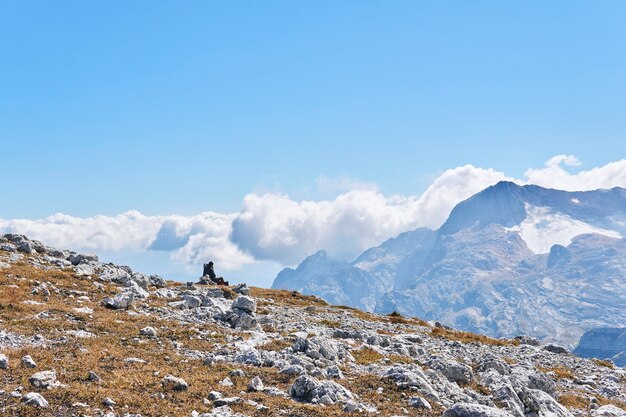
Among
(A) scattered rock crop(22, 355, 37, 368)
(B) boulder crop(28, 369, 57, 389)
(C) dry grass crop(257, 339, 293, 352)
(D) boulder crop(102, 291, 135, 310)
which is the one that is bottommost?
(B) boulder crop(28, 369, 57, 389)

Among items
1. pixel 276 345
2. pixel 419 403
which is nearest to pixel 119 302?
pixel 276 345

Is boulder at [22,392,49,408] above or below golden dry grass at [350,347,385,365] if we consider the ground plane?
below

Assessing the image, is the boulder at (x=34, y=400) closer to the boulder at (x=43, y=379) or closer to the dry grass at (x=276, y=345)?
the boulder at (x=43, y=379)

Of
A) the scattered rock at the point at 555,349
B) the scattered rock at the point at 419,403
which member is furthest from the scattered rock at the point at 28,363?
the scattered rock at the point at 555,349

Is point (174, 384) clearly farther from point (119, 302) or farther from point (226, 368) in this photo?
point (119, 302)

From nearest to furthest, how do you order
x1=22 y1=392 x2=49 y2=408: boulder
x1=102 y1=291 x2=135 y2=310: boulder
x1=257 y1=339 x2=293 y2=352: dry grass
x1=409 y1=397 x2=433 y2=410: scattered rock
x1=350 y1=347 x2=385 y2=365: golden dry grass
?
x1=22 y1=392 x2=49 y2=408: boulder < x1=409 y1=397 x2=433 y2=410: scattered rock < x1=350 y1=347 x2=385 y2=365: golden dry grass < x1=257 y1=339 x2=293 y2=352: dry grass < x1=102 y1=291 x2=135 y2=310: boulder

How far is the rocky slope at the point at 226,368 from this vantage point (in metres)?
17.8

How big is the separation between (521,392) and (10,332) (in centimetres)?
2693

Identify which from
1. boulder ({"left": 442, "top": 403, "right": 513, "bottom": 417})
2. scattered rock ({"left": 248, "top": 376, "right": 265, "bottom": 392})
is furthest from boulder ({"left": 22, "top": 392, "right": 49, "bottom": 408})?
boulder ({"left": 442, "top": 403, "right": 513, "bottom": 417})

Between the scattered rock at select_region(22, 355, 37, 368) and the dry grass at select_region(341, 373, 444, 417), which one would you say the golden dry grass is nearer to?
the dry grass at select_region(341, 373, 444, 417)

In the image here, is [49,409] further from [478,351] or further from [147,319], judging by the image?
[478,351]

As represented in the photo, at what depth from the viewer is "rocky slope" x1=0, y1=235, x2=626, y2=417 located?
17828mm

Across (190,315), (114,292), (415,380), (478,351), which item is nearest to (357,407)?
(415,380)

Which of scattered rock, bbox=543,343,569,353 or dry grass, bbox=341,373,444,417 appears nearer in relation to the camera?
dry grass, bbox=341,373,444,417
